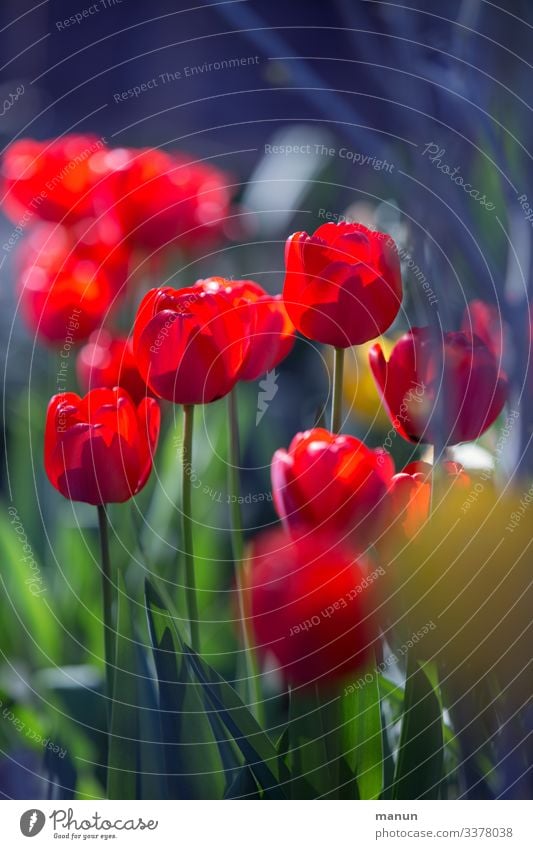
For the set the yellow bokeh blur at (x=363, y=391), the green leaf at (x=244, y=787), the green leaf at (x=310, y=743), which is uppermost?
the yellow bokeh blur at (x=363, y=391)

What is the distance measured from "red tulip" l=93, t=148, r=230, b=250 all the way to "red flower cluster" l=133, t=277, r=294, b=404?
0.23ft

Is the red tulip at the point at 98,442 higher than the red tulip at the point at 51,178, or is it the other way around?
the red tulip at the point at 51,178

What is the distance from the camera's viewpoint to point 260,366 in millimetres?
299

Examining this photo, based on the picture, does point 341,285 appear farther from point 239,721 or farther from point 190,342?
point 239,721

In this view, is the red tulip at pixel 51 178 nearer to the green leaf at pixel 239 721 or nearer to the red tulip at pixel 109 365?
the red tulip at pixel 109 365

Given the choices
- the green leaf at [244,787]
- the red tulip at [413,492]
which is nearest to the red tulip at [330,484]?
the red tulip at [413,492]

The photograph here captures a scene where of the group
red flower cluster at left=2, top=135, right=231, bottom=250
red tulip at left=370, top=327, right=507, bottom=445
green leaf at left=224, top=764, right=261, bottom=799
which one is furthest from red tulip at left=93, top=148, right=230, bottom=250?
green leaf at left=224, top=764, right=261, bottom=799

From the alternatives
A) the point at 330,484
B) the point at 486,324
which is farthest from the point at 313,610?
the point at 486,324

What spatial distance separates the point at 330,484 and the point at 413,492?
36mm

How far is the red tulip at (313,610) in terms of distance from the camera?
0.28 metres

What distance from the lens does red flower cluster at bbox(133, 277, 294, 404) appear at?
0.27 m

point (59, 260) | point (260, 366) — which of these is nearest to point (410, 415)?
point (260, 366)

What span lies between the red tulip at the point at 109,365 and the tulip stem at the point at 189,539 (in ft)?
0.07
